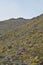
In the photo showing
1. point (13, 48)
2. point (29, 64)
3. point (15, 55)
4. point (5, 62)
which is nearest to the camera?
point (29, 64)

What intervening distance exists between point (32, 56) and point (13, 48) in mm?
4457

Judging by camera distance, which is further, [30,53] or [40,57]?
[30,53]

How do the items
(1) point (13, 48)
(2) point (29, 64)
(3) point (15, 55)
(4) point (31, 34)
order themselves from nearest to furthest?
(2) point (29, 64), (3) point (15, 55), (1) point (13, 48), (4) point (31, 34)

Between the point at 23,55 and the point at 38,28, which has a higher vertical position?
the point at 38,28

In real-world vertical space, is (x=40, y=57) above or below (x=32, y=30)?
below

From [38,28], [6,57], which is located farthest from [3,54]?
[38,28]

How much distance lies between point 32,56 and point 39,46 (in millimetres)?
2379

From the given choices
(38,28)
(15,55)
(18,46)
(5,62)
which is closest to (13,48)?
(18,46)

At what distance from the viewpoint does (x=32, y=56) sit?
25812 mm

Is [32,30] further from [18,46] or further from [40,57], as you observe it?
[40,57]

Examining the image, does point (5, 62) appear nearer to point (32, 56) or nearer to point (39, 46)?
point (32, 56)

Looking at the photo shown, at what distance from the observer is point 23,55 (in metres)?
26.7

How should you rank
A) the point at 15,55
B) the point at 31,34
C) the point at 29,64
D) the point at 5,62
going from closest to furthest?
the point at 29,64, the point at 5,62, the point at 15,55, the point at 31,34

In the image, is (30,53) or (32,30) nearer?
(30,53)
